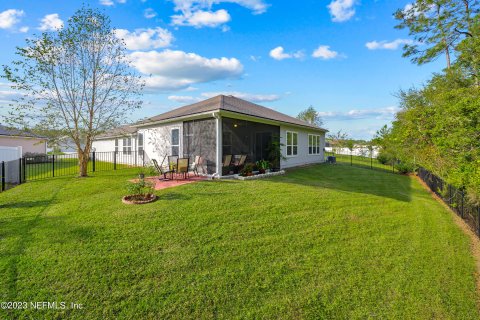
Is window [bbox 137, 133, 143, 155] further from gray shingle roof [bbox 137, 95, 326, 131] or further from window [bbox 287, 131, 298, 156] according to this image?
window [bbox 287, 131, 298, 156]

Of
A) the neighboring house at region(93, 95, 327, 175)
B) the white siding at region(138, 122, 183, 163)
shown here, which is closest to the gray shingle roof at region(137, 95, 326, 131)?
the neighboring house at region(93, 95, 327, 175)

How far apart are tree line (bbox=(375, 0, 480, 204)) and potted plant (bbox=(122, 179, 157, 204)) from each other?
8.44 meters

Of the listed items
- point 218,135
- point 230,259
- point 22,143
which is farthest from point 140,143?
point 22,143

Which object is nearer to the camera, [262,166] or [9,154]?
[9,154]

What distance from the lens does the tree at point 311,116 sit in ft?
151

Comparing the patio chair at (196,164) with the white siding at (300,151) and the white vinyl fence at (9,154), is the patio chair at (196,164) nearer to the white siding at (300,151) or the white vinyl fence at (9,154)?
the white siding at (300,151)

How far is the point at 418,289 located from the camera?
3.53 metres

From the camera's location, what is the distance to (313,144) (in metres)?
18.1

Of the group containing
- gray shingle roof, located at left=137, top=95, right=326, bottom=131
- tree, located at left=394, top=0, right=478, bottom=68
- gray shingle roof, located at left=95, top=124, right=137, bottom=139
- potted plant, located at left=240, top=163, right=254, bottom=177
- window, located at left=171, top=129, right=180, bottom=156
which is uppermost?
tree, located at left=394, top=0, right=478, bottom=68

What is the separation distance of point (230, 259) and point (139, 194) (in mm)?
3888

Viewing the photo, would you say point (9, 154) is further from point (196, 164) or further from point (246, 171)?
point (246, 171)

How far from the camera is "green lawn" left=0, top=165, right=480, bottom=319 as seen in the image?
3.04 metres

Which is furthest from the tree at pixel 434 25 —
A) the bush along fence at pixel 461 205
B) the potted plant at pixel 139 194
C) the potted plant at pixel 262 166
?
the potted plant at pixel 139 194

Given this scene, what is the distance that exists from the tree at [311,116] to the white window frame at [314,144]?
28.4 meters
